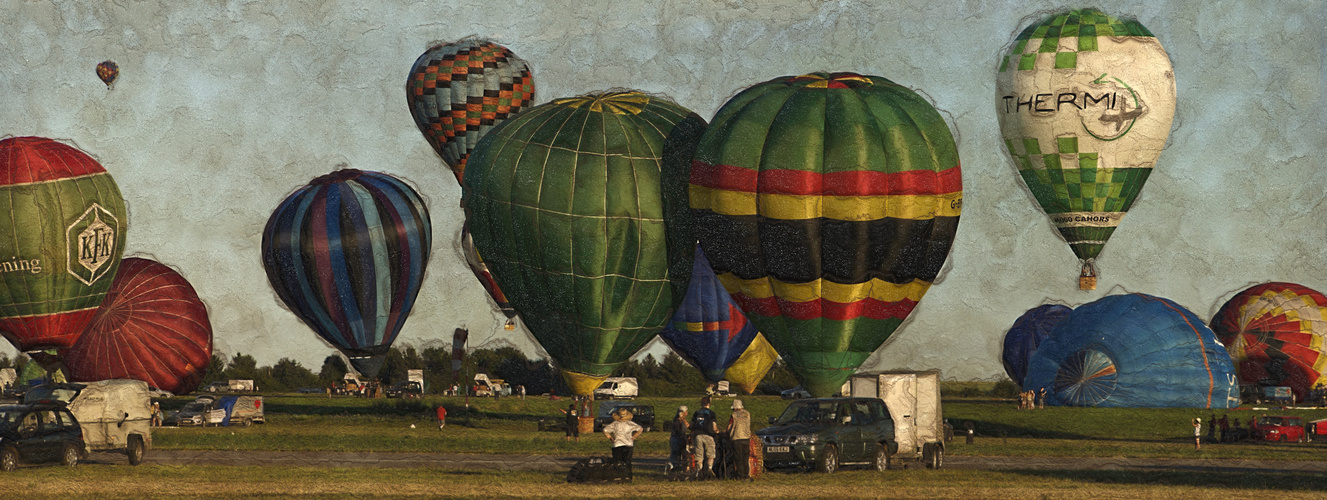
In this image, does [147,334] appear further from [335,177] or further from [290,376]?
[290,376]

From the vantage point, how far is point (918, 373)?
139 feet

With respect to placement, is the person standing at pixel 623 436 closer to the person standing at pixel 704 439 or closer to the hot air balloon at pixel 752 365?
the person standing at pixel 704 439

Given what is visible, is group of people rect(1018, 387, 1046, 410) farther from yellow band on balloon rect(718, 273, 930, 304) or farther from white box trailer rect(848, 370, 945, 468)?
white box trailer rect(848, 370, 945, 468)

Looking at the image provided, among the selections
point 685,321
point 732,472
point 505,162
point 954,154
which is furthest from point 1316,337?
point 732,472

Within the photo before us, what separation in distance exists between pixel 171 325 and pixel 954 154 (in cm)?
5512

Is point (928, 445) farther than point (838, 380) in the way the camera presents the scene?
No

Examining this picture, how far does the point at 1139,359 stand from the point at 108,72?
56283 millimetres

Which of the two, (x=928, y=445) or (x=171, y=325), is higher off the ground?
(x=171, y=325)

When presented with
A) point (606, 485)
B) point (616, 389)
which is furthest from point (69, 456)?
point (616, 389)

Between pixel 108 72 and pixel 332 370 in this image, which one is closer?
pixel 108 72

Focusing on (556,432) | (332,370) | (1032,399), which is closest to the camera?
(556,432)

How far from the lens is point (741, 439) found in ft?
115

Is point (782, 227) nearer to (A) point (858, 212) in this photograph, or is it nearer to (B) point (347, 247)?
(A) point (858, 212)

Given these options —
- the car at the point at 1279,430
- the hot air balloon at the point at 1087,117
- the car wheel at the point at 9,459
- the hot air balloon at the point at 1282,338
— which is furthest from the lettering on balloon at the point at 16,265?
the hot air balloon at the point at 1282,338
